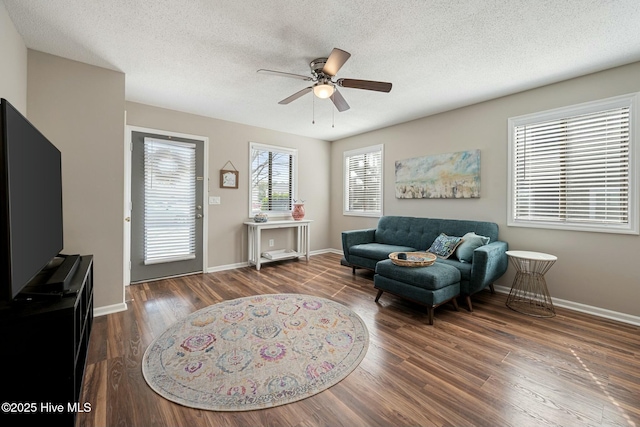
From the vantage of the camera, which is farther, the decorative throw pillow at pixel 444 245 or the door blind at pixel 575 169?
the decorative throw pillow at pixel 444 245

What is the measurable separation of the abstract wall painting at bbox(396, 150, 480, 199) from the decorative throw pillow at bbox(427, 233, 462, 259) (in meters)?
0.76

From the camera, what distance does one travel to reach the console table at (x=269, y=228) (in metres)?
4.55

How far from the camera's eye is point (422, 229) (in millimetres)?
4008

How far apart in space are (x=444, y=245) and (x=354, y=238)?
4.60 feet

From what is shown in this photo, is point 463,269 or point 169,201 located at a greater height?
point 169,201

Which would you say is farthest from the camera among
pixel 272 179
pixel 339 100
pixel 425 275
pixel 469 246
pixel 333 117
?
Answer: pixel 272 179

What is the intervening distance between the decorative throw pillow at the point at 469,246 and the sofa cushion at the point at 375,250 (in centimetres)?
81

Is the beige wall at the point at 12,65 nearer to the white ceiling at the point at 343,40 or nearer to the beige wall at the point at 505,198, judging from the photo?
the white ceiling at the point at 343,40

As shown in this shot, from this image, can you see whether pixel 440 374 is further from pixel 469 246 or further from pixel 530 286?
pixel 530 286

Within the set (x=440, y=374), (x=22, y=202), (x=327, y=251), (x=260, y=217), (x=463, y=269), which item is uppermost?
(x=22, y=202)

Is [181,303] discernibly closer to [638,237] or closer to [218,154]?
[218,154]

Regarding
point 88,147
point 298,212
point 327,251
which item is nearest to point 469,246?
point 298,212

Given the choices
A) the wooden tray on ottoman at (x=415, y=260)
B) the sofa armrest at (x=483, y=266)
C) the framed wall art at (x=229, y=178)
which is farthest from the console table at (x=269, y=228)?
the sofa armrest at (x=483, y=266)

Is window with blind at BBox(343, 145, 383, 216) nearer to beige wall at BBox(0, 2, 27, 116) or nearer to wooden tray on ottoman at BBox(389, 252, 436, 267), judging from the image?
wooden tray on ottoman at BBox(389, 252, 436, 267)
